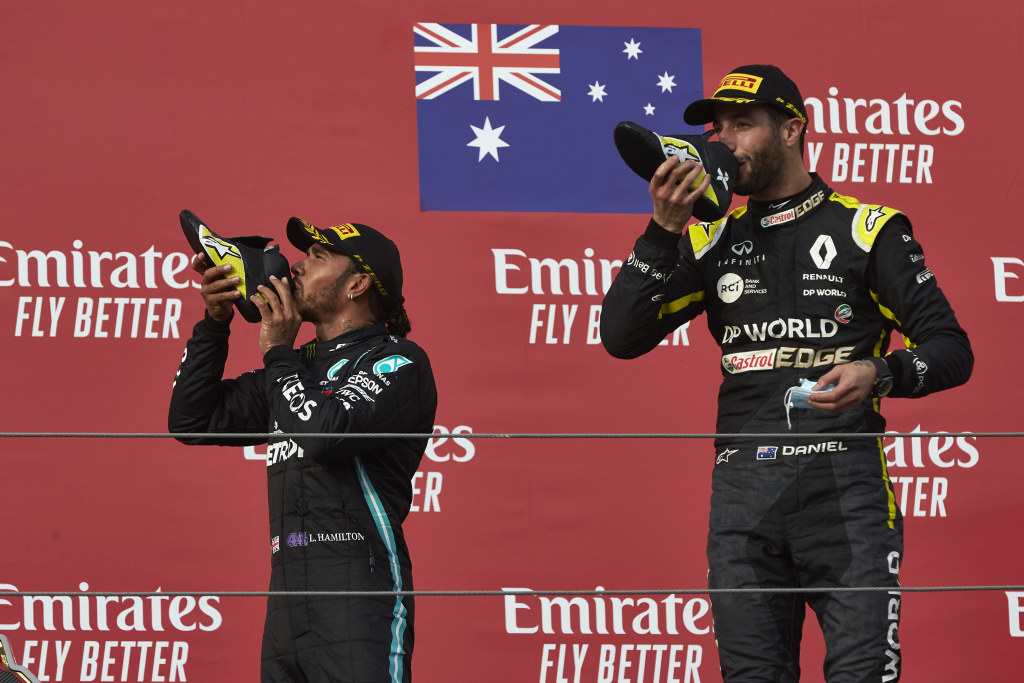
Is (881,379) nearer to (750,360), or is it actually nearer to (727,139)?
(750,360)

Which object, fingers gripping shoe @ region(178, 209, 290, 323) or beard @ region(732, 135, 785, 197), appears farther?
fingers gripping shoe @ region(178, 209, 290, 323)

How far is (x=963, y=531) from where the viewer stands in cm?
313

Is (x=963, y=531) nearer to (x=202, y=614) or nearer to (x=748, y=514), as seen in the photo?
(x=748, y=514)

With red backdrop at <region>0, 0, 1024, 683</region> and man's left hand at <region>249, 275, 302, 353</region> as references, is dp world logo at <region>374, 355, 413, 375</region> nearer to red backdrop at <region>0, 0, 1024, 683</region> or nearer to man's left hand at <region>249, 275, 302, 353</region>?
man's left hand at <region>249, 275, 302, 353</region>

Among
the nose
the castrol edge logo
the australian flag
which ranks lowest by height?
the castrol edge logo

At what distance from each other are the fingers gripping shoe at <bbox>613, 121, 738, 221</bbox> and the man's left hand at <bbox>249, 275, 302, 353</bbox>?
1.85 feet

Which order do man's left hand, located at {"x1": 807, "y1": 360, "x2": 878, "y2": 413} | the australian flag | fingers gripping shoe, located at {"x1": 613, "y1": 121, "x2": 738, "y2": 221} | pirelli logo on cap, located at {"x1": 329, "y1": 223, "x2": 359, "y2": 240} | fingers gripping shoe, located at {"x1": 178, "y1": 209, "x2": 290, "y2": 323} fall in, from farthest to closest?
the australian flag, pirelli logo on cap, located at {"x1": 329, "y1": 223, "x2": 359, "y2": 240}, fingers gripping shoe, located at {"x1": 178, "y1": 209, "x2": 290, "y2": 323}, fingers gripping shoe, located at {"x1": 613, "y1": 121, "x2": 738, "y2": 221}, man's left hand, located at {"x1": 807, "y1": 360, "x2": 878, "y2": 413}

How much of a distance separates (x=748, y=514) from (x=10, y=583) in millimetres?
1537

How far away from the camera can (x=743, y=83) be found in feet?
7.33

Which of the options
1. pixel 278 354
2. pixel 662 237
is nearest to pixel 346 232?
pixel 278 354

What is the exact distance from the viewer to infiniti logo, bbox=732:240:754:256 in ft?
7.27

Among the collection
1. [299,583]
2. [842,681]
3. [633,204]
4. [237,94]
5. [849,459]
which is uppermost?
[237,94]

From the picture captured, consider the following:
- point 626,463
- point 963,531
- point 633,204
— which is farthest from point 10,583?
point 963,531

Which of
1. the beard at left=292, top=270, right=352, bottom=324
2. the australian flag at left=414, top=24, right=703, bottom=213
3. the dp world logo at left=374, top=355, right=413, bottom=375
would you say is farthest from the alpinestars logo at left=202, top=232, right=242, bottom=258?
the australian flag at left=414, top=24, right=703, bottom=213
